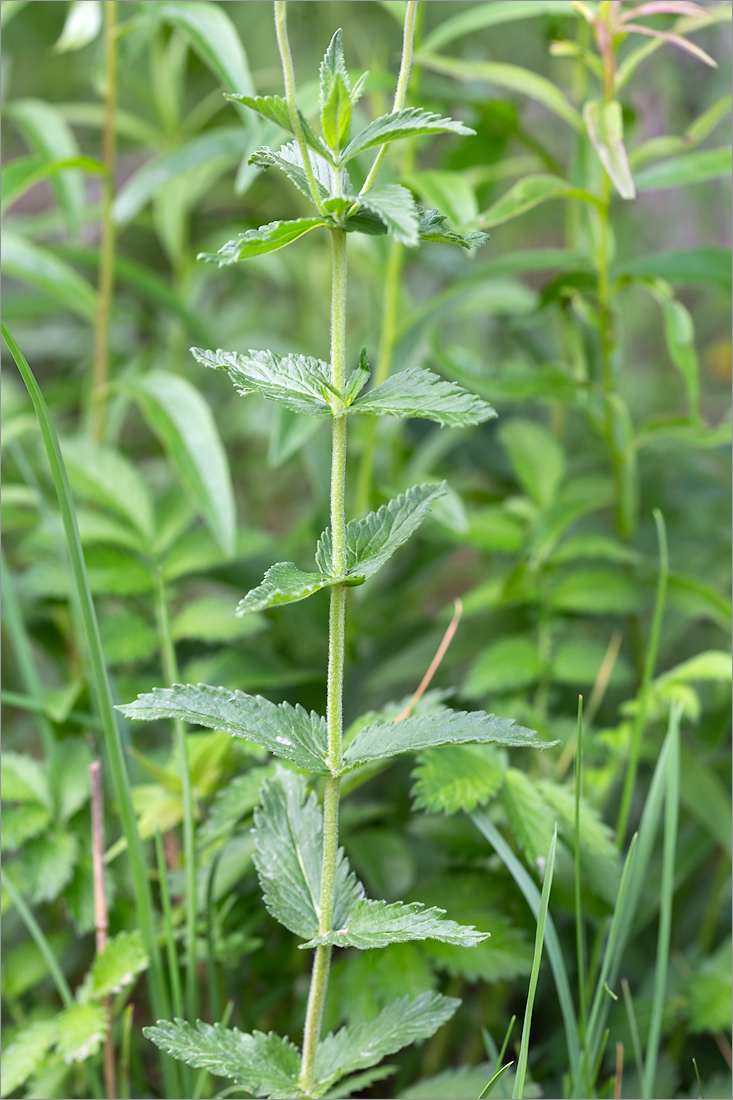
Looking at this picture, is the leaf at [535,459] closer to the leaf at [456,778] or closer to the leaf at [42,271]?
the leaf at [456,778]

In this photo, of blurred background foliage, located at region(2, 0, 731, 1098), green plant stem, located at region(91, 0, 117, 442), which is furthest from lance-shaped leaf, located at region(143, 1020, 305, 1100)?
green plant stem, located at region(91, 0, 117, 442)

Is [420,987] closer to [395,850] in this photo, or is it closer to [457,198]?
[395,850]


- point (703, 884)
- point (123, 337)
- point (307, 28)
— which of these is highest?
point (307, 28)

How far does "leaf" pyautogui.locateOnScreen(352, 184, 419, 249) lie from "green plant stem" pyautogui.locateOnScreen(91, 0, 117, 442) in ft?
2.01

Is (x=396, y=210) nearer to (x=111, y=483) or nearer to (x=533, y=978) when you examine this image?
(x=533, y=978)

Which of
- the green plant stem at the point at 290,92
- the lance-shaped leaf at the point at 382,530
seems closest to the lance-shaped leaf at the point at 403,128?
the green plant stem at the point at 290,92

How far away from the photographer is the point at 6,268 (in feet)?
2.71

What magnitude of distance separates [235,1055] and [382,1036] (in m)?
0.08

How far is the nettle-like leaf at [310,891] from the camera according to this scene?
0.41 meters

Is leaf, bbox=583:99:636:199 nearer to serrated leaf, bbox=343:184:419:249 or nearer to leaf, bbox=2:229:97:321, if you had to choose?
serrated leaf, bbox=343:184:419:249

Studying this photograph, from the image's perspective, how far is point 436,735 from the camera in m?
0.42

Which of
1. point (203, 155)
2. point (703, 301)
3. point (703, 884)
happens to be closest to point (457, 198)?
point (203, 155)

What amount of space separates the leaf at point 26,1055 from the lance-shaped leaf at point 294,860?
0.19 metres

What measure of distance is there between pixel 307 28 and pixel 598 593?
1122 mm
